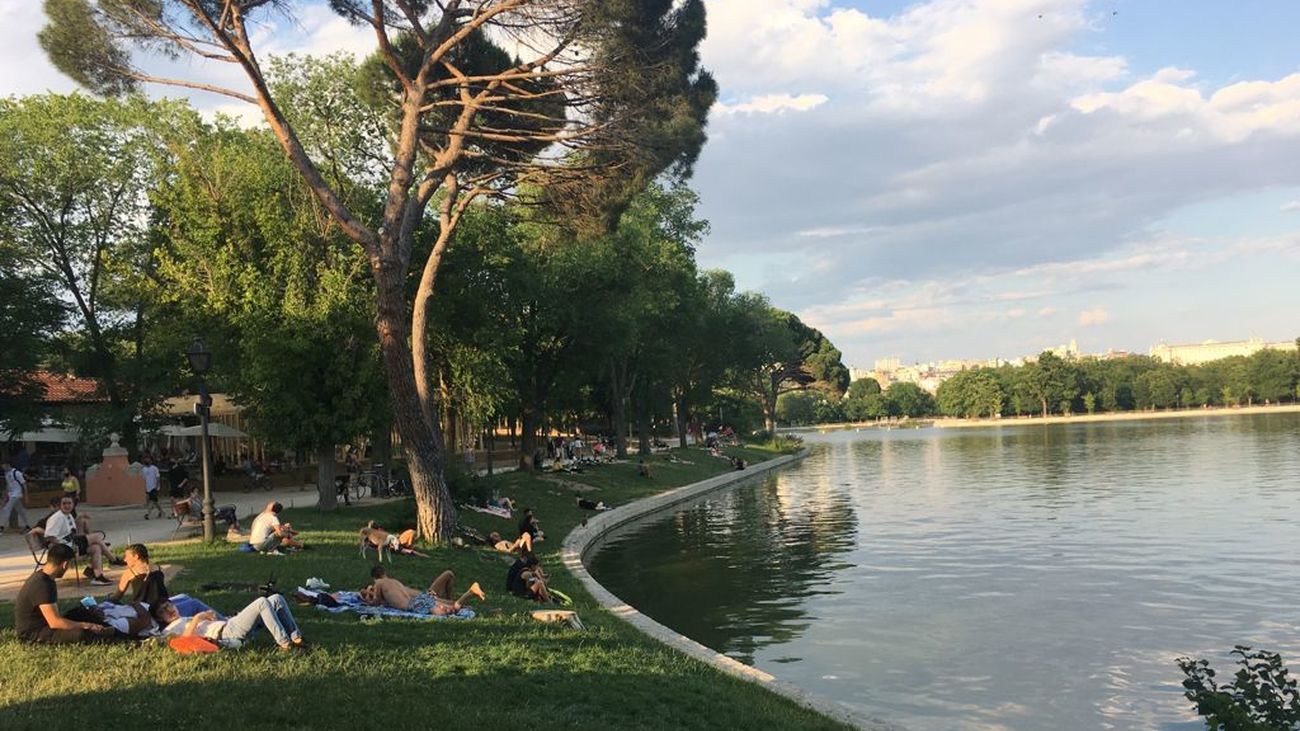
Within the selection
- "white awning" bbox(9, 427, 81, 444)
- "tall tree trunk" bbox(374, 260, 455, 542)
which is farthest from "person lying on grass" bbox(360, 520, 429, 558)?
"white awning" bbox(9, 427, 81, 444)

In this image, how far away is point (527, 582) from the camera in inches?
546

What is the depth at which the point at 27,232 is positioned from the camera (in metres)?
29.9

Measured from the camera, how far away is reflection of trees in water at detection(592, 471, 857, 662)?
47.4 ft

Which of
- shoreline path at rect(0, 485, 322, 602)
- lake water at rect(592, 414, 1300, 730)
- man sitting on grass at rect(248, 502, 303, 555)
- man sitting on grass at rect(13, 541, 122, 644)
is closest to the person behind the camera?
man sitting on grass at rect(13, 541, 122, 644)

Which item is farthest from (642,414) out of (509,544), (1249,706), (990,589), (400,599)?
(1249,706)

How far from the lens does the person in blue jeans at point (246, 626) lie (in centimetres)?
805

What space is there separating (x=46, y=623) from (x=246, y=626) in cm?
176

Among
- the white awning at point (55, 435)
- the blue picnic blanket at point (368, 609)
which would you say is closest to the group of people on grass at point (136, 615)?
the blue picnic blanket at point (368, 609)

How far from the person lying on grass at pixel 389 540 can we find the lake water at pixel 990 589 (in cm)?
407

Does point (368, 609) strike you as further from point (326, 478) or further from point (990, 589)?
point (326, 478)

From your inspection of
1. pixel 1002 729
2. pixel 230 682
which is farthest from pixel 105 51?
pixel 1002 729

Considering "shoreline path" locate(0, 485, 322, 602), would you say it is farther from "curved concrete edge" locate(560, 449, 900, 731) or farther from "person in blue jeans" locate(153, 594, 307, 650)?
"curved concrete edge" locate(560, 449, 900, 731)

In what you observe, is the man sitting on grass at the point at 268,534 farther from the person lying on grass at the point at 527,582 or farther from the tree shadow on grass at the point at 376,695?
the tree shadow on grass at the point at 376,695

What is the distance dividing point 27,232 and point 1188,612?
34137mm
